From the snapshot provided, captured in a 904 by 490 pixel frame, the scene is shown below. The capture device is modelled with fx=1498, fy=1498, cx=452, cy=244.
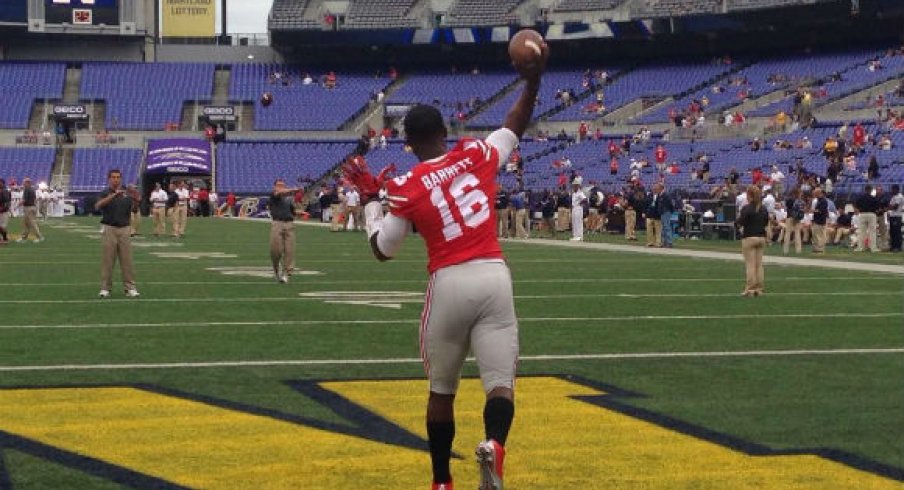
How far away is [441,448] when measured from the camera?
6.66m

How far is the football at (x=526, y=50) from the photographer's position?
666 cm

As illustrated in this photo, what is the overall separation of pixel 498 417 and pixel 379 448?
205cm

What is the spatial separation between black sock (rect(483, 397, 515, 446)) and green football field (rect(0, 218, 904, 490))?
3.19 feet

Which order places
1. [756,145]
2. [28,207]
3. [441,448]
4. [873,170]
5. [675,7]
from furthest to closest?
[675,7] → [756,145] → [873,170] → [28,207] → [441,448]

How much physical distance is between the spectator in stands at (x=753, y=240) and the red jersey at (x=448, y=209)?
43.9 feet

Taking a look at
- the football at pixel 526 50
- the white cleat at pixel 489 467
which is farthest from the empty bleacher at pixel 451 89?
the white cleat at pixel 489 467

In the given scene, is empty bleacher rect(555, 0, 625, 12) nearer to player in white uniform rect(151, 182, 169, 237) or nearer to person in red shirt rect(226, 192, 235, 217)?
person in red shirt rect(226, 192, 235, 217)

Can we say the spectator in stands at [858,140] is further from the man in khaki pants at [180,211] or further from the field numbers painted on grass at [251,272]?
the field numbers painted on grass at [251,272]

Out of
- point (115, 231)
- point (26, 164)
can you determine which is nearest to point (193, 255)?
point (115, 231)

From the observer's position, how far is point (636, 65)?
7212cm

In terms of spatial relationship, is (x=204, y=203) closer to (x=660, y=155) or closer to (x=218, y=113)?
(x=218, y=113)

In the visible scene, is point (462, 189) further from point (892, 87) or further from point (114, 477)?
point (892, 87)

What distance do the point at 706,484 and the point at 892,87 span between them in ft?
159

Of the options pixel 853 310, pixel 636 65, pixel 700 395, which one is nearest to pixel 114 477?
pixel 700 395
